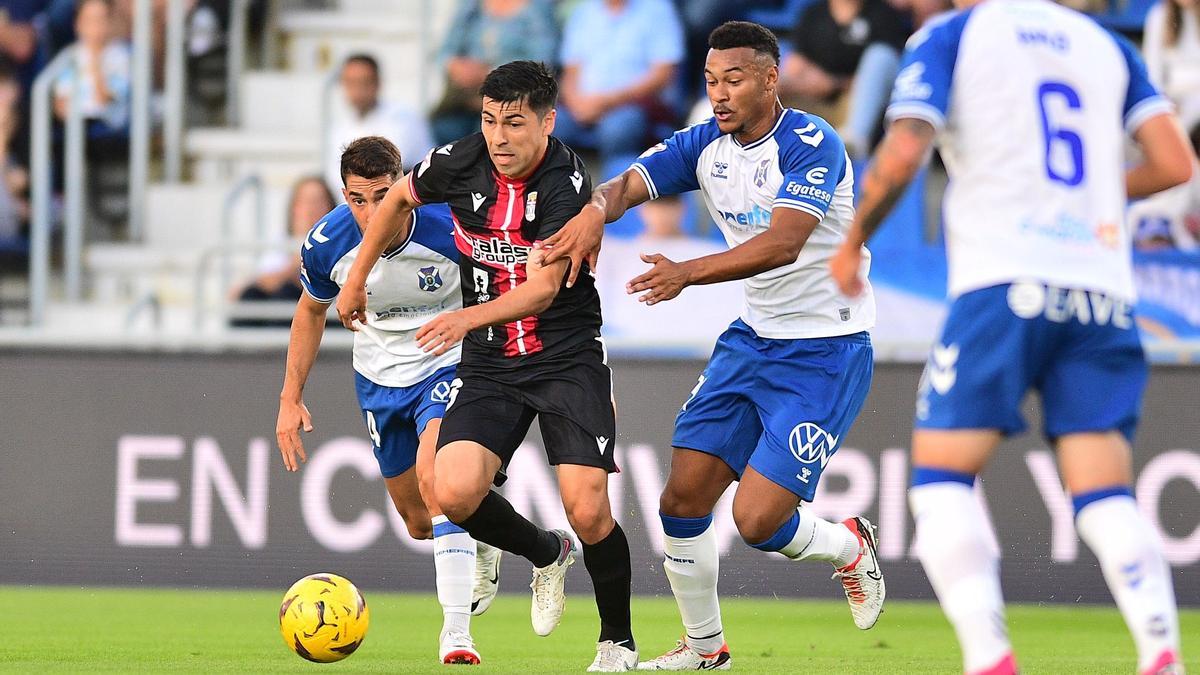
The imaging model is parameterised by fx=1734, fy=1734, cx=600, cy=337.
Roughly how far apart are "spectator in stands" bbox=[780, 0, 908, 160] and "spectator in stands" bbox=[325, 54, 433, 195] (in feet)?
9.10

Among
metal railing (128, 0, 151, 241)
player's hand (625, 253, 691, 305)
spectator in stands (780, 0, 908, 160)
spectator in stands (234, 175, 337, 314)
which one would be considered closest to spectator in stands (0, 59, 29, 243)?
metal railing (128, 0, 151, 241)

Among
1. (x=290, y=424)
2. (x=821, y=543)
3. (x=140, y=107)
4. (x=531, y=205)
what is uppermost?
(x=140, y=107)

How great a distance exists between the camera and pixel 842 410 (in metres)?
6.91

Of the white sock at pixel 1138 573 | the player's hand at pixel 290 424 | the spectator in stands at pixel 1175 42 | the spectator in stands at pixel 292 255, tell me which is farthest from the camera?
the spectator in stands at pixel 1175 42

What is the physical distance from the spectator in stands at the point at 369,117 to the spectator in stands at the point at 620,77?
1085 millimetres

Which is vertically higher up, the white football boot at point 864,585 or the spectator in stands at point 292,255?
the spectator in stands at point 292,255

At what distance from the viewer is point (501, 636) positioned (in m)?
8.36

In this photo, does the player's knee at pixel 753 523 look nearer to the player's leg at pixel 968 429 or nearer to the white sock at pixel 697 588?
the white sock at pixel 697 588

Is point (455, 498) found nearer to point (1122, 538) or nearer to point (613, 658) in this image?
point (613, 658)

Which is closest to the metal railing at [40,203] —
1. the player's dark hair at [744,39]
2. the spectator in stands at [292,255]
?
the spectator in stands at [292,255]

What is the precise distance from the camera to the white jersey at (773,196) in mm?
6617

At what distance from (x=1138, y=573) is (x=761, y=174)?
265 centimetres

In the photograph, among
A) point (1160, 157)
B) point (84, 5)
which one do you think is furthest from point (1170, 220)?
point (84, 5)

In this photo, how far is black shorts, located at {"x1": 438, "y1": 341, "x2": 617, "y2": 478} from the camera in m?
6.48
